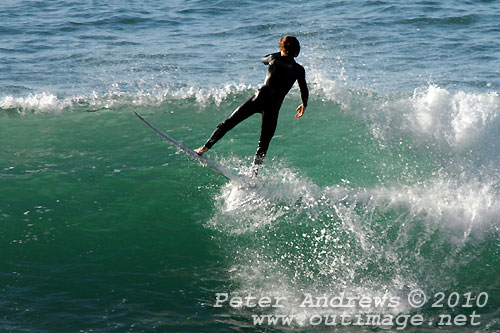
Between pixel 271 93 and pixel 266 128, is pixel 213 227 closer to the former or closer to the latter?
pixel 266 128

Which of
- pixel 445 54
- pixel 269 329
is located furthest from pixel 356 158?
pixel 445 54

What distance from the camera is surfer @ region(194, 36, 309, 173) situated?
6.41 meters

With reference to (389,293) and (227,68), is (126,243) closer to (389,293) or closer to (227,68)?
(389,293)

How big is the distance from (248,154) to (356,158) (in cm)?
160

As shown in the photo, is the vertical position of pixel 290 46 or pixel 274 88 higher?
pixel 290 46

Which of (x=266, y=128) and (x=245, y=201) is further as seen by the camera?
(x=245, y=201)

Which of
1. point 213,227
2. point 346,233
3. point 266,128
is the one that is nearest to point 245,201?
point 213,227

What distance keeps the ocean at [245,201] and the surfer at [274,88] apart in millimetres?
803

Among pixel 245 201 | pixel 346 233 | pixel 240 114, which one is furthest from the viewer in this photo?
pixel 245 201

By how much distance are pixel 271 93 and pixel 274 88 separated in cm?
7

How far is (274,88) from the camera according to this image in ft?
21.5

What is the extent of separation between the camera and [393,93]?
446 inches

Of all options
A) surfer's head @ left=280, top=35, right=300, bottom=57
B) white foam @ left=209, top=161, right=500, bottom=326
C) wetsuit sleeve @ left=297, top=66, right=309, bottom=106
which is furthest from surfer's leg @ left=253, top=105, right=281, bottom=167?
surfer's head @ left=280, top=35, right=300, bottom=57

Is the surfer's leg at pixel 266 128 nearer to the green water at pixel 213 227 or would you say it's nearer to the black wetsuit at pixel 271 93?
the black wetsuit at pixel 271 93
